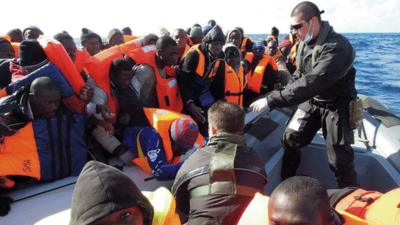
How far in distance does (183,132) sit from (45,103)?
0.81 m

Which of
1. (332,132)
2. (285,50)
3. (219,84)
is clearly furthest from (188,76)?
(285,50)

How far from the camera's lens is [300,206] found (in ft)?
3.79

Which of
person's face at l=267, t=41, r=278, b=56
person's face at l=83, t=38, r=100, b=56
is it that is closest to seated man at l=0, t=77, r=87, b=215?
person's face at l=83, t=38, r=100, b=56

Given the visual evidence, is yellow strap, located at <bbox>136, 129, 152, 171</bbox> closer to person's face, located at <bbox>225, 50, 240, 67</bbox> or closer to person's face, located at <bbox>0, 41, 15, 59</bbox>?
person's face, located at <bbox>225, 50, 240, 67</bbox>

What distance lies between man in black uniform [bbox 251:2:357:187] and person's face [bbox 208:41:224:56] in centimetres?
82

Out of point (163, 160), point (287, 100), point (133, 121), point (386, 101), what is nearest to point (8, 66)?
point (133, 121)

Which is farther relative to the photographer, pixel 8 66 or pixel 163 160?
pixel 8 66

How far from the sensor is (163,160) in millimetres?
2281

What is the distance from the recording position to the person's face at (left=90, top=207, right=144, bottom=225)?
3.71ft

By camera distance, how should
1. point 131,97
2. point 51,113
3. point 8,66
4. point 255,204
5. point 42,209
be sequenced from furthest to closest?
point 131,97 → point 8,66 → point 51,113 → point 42,209 → point 255,204

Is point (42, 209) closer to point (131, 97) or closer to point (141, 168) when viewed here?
point (141, 168)

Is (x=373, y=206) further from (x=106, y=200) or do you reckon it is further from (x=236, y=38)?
(x=236, y=38)

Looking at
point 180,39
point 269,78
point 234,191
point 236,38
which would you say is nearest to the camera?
point 234,191

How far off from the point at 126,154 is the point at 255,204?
124 cm
